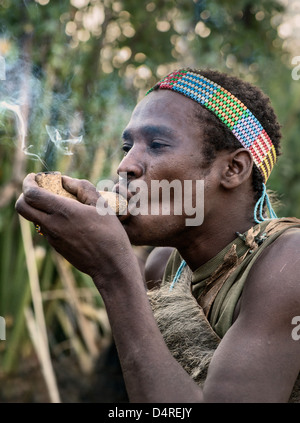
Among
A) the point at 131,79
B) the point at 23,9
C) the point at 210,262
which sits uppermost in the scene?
the point at 23,9

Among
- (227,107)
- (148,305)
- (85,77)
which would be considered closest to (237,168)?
(227,107)

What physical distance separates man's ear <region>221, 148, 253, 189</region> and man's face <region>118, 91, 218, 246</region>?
0.13 metres

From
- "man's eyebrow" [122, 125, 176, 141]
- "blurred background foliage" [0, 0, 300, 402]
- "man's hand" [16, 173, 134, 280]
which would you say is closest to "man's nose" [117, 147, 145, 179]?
"man's eyebrow" [122, 125, 176, 141]

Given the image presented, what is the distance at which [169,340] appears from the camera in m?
2.33

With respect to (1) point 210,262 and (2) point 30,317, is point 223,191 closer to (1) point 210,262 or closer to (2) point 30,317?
(1) point 210,262

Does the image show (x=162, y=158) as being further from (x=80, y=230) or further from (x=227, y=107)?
(x=80, y=230)

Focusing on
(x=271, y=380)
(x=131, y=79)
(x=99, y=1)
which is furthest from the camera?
(x=131, y=79)

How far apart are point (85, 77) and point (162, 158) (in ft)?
10.1

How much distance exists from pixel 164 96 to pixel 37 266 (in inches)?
118

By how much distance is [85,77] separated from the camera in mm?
5039

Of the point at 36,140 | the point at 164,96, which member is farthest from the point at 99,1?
the point at 164,96

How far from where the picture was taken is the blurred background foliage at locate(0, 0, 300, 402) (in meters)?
4.51

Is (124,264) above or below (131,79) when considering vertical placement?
below

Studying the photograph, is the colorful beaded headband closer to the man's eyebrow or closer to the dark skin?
the man's eyebrow
